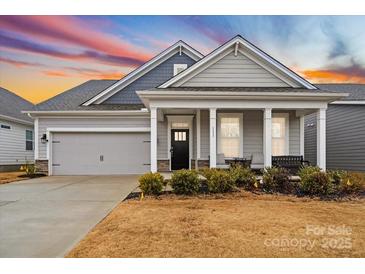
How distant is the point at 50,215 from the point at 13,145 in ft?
44.8

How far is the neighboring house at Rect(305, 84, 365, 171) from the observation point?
1465cm

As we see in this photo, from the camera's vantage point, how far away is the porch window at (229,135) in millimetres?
12258

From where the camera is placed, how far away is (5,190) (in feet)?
30.6

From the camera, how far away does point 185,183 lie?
8258 mm

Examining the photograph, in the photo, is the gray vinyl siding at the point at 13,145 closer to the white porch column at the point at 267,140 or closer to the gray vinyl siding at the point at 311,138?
the white porch column at the point at 267,140

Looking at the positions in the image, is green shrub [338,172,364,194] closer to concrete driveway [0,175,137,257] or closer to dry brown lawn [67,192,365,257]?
dry brown lawn [67,192,365,257]

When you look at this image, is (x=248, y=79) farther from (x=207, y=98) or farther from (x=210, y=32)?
(x=210, y=32)

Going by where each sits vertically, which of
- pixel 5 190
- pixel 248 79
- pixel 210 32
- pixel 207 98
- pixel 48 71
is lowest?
pixel 5 190

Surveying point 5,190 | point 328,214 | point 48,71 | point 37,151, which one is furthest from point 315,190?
point 48,71

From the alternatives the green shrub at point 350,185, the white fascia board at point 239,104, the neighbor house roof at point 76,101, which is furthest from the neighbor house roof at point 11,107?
the green shrub at point 350,185

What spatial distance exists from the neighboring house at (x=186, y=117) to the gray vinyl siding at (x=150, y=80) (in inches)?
2.0

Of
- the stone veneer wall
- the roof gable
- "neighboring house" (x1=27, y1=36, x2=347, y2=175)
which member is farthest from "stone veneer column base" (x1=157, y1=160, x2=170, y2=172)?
the roof gable
